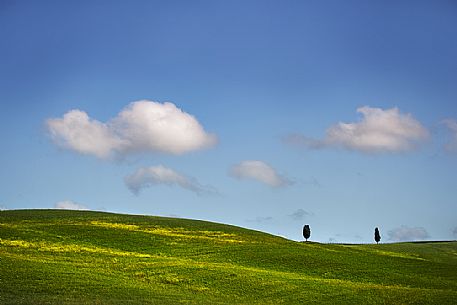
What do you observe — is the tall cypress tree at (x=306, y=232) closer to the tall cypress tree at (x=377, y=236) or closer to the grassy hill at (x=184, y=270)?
the tall cypress tree at (x=377, y=236)

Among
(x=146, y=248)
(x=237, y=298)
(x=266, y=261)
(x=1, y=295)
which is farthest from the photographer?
(x=146, y=248)

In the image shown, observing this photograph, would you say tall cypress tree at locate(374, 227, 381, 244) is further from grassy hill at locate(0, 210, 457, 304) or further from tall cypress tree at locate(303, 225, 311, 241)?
grassy hill at locate(0, 210, 457, 304)

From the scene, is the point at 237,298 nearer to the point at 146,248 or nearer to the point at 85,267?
the point at 85,267

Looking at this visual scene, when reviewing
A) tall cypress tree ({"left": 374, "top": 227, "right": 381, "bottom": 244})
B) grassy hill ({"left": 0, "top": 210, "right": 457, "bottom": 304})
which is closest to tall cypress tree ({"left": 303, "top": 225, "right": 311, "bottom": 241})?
tall cypress tree ({"left": 374, "top": 227, "right": 381, "bottom": 244})

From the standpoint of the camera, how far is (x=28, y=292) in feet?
121

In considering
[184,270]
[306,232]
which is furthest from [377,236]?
[184,270]

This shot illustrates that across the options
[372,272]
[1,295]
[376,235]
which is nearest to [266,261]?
[372,272]

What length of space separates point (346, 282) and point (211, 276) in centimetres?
1101

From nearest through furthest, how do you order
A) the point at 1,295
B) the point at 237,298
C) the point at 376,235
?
1. the point at 1,295
2. the point at 237,298
3. the point at 376,235

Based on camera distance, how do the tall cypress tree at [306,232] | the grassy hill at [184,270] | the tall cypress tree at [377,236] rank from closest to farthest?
the grassy hill at [184,270] < the tall cypress tree at [306,232] < the tall cypress tree at [377,236]

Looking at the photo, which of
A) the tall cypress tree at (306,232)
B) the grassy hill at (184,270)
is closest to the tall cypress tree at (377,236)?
the tall cypress tree at (306,232)

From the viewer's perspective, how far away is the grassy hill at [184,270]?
40.0m

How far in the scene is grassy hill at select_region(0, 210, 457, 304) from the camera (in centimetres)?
3997

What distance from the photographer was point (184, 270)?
48.3 m
